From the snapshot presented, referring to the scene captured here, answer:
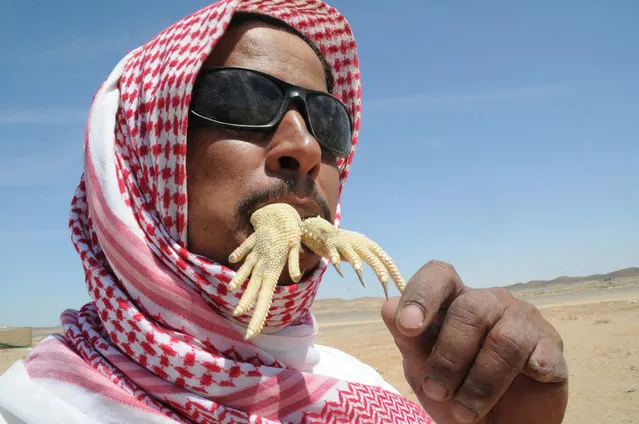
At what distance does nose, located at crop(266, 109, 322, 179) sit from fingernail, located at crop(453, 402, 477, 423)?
0.83 metres

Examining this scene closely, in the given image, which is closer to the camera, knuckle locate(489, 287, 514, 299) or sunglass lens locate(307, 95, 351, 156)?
knuckle locate(489, 287, 514, 299)

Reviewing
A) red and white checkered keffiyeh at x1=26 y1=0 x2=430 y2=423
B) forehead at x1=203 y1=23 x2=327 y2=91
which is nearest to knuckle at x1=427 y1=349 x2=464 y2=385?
red and white checkered keffiyeh at x1=26 y1=0 x2=430 y2=423

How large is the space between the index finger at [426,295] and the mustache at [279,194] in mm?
456

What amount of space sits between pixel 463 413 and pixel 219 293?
2.47 ft

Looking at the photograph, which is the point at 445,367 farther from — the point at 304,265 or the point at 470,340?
the point at 304,265

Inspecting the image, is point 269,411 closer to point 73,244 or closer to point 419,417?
point 419,417

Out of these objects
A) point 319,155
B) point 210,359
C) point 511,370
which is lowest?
point 210,359

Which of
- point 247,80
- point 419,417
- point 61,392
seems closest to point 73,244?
point 61,392

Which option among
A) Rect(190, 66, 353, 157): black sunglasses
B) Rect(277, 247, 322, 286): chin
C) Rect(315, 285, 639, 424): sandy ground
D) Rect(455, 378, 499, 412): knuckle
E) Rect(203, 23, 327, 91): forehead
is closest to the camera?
Rect(455, 378, 499, 412): knuckle

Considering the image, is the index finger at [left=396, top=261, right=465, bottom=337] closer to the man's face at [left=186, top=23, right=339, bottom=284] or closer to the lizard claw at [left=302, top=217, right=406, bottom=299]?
the lizard claw at [left=302, top=217, right=406, bottom=299]

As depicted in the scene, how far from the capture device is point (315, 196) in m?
1.69

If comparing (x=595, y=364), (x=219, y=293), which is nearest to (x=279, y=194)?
(x=219, y=293)

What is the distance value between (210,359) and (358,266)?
569mm

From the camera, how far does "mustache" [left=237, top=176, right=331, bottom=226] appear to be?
1569 millimetres
